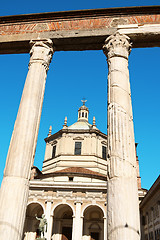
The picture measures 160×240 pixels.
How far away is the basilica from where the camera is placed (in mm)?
22172

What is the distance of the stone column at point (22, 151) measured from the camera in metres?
5.05

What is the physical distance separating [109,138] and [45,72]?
337 cm

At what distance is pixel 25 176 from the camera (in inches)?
221

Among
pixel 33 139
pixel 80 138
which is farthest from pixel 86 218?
pixel 33 139

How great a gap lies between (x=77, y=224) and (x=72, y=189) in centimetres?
333

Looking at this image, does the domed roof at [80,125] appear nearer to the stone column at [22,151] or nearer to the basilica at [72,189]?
the basilica at [72,189]

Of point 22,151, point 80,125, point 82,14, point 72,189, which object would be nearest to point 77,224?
point 72,189

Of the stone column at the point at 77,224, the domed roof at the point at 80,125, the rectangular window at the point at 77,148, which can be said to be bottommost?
the stone column at the point at 77,224

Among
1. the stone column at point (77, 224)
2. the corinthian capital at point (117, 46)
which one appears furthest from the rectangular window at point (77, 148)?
the corinthian capital at point (117, 46)

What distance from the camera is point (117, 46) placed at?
7301mm

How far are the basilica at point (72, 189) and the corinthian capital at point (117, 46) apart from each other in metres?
17.6

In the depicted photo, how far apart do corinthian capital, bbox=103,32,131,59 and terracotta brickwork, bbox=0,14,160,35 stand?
0.75 meters

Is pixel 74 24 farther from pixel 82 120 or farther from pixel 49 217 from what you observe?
pixel 82 120

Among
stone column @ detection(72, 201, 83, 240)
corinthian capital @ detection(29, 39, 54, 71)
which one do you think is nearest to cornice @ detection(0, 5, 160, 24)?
corinthian capital @ detection(29, 39, 54, 71)
